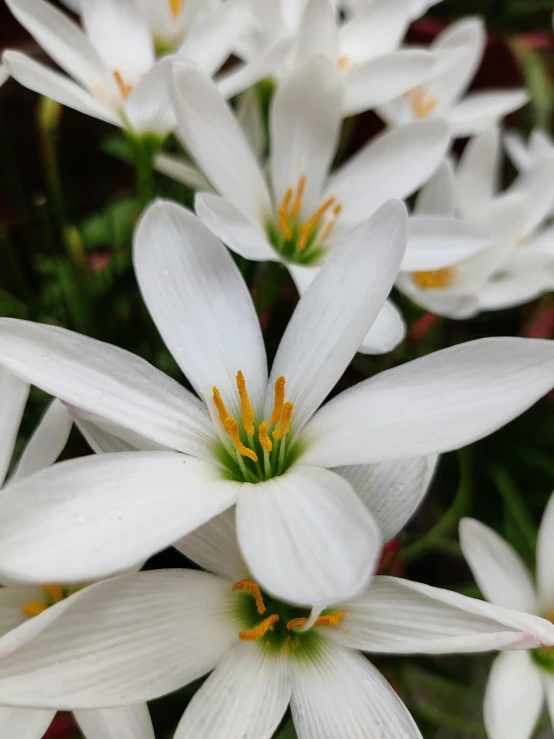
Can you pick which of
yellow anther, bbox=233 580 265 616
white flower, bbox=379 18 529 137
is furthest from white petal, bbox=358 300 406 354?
white flower, bbox=379 18 529 137

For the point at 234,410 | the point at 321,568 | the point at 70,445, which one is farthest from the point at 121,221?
the point at 321,568

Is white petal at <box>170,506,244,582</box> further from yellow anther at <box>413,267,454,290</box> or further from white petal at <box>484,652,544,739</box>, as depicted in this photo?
yellow anther at <box>413,267,454,290</box>

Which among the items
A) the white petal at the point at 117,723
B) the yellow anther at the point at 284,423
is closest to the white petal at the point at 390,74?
the yellow anther at the point at 284,423

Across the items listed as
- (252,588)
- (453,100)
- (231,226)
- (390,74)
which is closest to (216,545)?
→ (252,588)

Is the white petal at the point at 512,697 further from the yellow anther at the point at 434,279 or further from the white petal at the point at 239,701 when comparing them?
the yellow anther at the point at 434,279

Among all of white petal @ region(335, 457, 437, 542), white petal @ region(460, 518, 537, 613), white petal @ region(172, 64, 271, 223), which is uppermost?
white petal @ region(172, 64, 271, 223)

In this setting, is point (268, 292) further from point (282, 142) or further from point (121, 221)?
point (121, 221)

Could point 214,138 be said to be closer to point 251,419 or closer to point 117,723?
point 251,419
